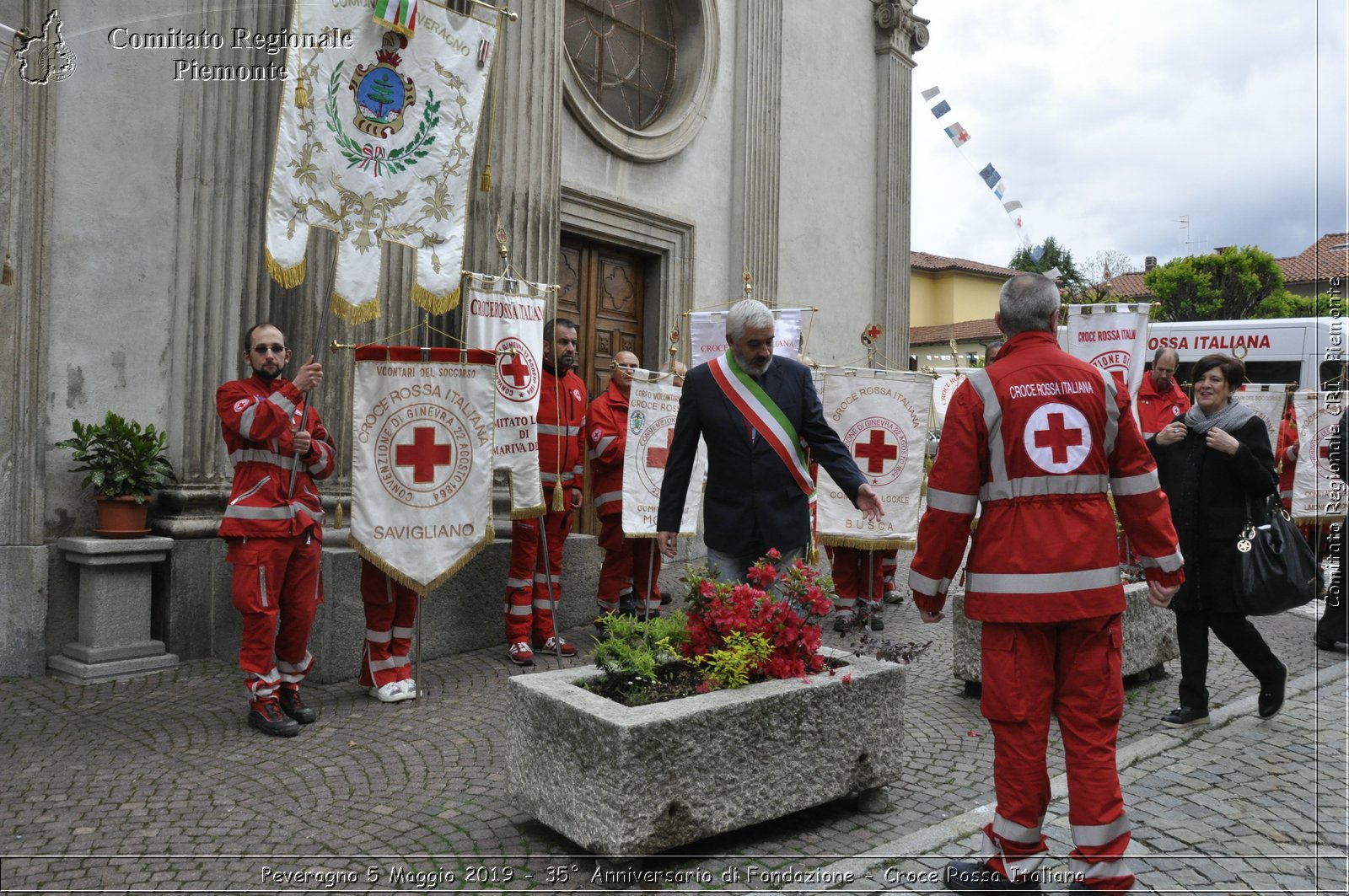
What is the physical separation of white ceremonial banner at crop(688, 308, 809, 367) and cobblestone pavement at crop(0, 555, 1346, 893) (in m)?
3.48

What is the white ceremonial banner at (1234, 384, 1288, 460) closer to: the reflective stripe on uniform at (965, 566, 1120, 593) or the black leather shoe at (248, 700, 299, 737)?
the reflective stripe on uniform at (965, 566, 1120, 593)

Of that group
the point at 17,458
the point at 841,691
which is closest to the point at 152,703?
the point at 17,458

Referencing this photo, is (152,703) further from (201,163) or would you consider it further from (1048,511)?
(1048,511)

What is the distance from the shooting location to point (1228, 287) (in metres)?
32.0

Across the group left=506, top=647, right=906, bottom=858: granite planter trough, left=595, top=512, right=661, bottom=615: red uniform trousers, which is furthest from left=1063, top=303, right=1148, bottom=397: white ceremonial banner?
left=506, top=647, right=906, bottom=858: granite planter trough

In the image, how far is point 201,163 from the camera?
6.84 m

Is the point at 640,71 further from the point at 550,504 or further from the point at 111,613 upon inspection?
the point at 111,613

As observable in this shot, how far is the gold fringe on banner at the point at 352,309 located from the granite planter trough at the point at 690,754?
3.00 m

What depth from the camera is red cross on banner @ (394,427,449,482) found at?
596cm

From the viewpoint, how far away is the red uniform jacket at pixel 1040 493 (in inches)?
134

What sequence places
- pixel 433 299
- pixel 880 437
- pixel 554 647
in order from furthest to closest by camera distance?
pixel 880 437 → pixel 554 647 → pixel 433 299

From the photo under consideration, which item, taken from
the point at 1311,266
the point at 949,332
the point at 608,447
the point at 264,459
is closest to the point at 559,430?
the point at 608,447

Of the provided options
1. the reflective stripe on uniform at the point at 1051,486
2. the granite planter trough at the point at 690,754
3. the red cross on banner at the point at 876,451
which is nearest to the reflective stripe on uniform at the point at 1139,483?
the reflective stripe on uniform at the point at 1051,486

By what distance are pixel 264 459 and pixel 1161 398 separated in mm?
7502
